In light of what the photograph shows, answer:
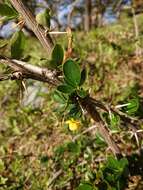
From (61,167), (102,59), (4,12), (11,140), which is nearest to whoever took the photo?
(4,12)

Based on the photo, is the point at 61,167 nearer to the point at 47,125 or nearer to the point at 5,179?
the point at 5,179

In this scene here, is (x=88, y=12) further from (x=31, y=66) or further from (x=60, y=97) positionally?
(x=31, y=66)

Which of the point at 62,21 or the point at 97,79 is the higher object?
the point at 62,21

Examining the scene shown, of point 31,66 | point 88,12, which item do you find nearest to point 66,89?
point 31,66

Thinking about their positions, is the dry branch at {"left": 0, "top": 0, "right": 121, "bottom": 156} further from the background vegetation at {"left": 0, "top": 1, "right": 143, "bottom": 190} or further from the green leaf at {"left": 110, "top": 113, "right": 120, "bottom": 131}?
the green leaf at {"left": 110, "top": 113, "right": 120, "bottom": 131}

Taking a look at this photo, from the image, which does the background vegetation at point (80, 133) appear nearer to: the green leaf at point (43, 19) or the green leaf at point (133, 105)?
the green leaf at point (133, 105)

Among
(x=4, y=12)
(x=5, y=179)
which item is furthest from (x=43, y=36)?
(x=5, y=179)

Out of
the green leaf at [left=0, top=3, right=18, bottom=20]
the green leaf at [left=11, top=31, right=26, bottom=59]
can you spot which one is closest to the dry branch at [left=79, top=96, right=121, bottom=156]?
the green leaf at [left=11, top=31, right=26, bottom=59]
